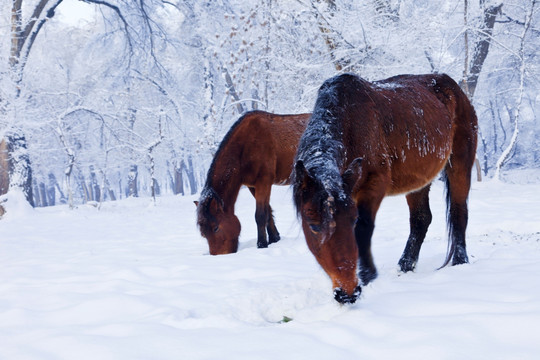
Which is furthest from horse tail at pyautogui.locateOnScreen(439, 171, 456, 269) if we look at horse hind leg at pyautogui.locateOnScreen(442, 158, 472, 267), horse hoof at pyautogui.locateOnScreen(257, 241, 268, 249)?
horse hoof at pyautogui.locateOnScreen(257, 241, 268, 249)

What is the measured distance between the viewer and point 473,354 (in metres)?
1.64

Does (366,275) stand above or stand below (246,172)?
below

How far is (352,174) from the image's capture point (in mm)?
2320

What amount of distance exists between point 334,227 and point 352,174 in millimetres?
367

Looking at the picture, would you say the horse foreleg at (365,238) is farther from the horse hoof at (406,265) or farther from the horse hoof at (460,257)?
the horse hoof at (460,257)

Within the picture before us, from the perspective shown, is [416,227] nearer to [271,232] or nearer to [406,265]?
[406,265]

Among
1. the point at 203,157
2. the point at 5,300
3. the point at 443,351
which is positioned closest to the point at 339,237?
the point at 443,351

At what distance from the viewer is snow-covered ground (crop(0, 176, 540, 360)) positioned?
6.03ft

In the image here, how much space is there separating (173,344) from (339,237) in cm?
112

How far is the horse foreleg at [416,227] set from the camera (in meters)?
3.68

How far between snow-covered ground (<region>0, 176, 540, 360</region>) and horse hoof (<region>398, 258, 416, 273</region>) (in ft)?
0.37

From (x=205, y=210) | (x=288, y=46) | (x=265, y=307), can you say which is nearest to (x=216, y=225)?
(x=205, y=210)

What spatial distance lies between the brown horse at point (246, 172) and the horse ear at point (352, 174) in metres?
3.31

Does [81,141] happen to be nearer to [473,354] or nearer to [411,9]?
[411,9]
